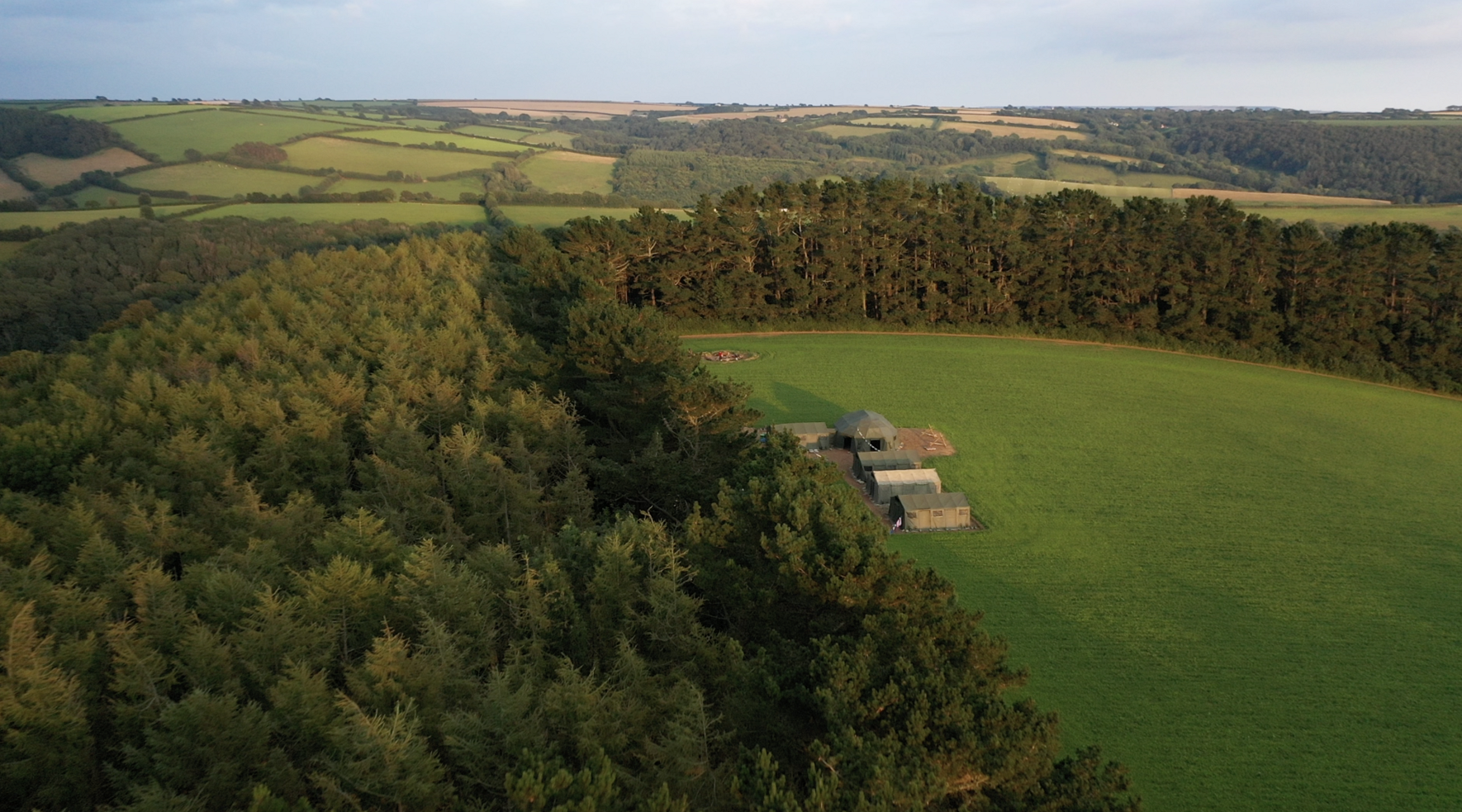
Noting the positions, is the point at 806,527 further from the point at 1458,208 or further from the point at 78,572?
the point at 1458,208

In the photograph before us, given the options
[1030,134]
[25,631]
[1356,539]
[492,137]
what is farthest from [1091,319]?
[492,137]

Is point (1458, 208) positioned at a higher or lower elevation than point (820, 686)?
higher

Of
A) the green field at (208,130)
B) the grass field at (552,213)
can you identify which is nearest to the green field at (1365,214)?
the grass field at (552,213)

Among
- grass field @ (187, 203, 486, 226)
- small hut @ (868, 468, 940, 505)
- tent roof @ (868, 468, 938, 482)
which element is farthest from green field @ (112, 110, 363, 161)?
small hut @ (868, 468, 940, 505)

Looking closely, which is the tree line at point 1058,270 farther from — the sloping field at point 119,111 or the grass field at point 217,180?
the sloping field at point 119,111

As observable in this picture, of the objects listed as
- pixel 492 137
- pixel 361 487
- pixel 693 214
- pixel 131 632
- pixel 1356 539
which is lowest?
pixel 1356 539
